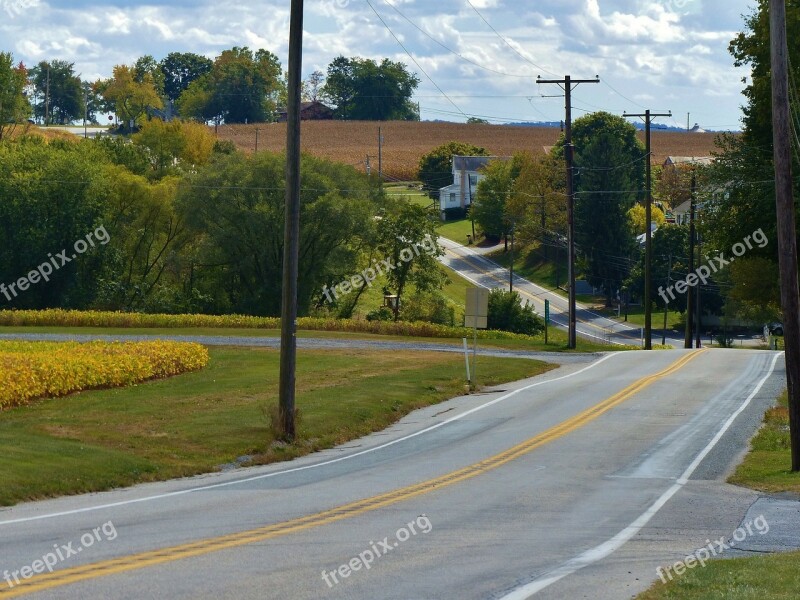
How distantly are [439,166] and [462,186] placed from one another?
11537 mm

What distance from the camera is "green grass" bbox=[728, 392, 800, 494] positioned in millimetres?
18656

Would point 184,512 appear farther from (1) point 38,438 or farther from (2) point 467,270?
(2) point 467,270

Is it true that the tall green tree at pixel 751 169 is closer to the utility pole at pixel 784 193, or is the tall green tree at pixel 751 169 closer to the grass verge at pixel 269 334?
the grass verge at pixel 269 334

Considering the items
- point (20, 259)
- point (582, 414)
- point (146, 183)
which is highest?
point (146, 183)

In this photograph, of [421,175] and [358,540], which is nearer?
[358,540]

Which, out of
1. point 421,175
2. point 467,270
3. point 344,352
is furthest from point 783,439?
point 421,175

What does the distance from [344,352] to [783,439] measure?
22.7m

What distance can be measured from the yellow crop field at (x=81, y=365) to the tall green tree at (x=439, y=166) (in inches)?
4266

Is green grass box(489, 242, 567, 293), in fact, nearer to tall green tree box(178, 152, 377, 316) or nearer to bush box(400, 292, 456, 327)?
bush box(400, 292, 456, 327)

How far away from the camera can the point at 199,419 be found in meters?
24.8

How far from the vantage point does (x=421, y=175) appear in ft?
494

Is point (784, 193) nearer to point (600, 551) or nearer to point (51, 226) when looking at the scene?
point (600, 551)

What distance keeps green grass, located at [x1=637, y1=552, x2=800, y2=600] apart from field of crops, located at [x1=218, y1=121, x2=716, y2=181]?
140 meters

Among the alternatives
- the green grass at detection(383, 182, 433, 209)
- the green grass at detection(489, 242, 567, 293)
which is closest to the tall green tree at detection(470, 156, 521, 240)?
the green grass at detection(489, 242, 567, 293)
